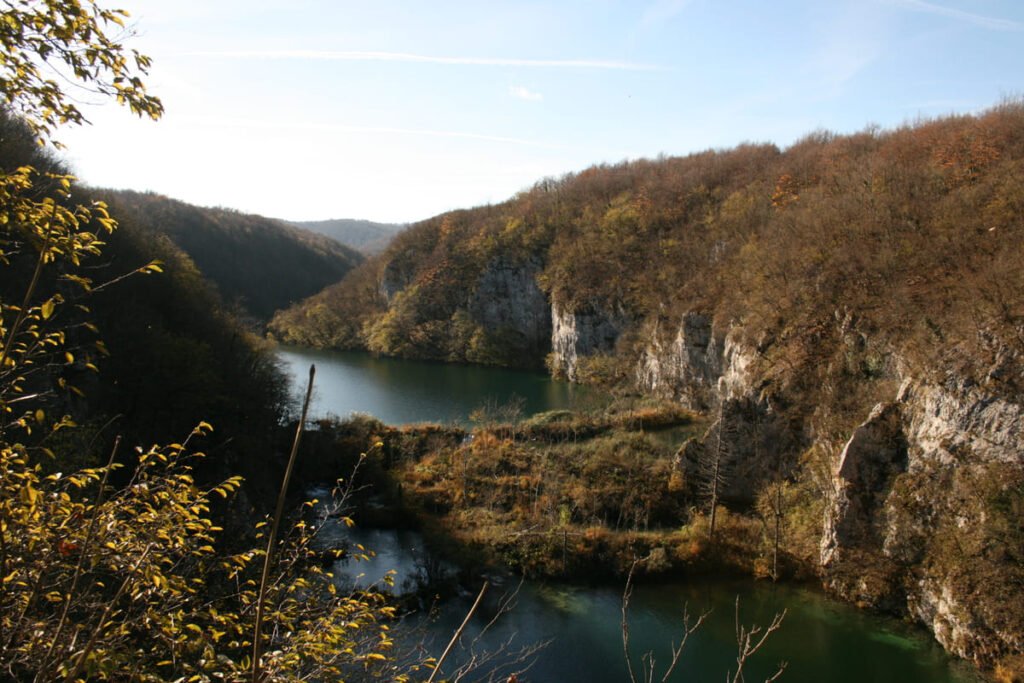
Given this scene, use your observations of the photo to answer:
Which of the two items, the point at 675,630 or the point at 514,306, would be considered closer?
the point at 675,630

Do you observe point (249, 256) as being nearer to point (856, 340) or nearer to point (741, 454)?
point (741, 454)

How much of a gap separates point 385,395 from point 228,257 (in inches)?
2425

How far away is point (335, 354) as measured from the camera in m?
64.4

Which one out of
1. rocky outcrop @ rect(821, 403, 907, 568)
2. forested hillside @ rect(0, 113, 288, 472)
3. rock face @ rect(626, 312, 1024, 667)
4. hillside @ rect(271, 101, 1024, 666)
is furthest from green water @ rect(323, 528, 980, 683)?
forested hillside @ rect(0, 113, 288, 472)

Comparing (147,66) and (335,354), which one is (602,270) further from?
(147,66)

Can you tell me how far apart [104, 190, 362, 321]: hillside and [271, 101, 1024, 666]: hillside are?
2066 inches

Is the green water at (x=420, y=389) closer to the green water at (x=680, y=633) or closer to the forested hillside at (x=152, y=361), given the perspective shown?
the forested hillside at (x=152, y=361)

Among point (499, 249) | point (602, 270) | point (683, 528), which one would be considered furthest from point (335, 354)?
point (683, 528)

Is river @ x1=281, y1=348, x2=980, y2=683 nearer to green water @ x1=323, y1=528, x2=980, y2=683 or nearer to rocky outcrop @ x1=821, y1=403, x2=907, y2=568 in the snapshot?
green water @ x1=323, y1=528, x2=980, y2=683

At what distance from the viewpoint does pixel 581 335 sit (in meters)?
48.4

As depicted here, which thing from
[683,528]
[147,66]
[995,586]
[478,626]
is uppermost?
[147,66]

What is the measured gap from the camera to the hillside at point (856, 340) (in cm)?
1521

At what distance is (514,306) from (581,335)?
1289 cm

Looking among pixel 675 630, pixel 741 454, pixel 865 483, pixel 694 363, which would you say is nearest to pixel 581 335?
pixel 694 363
